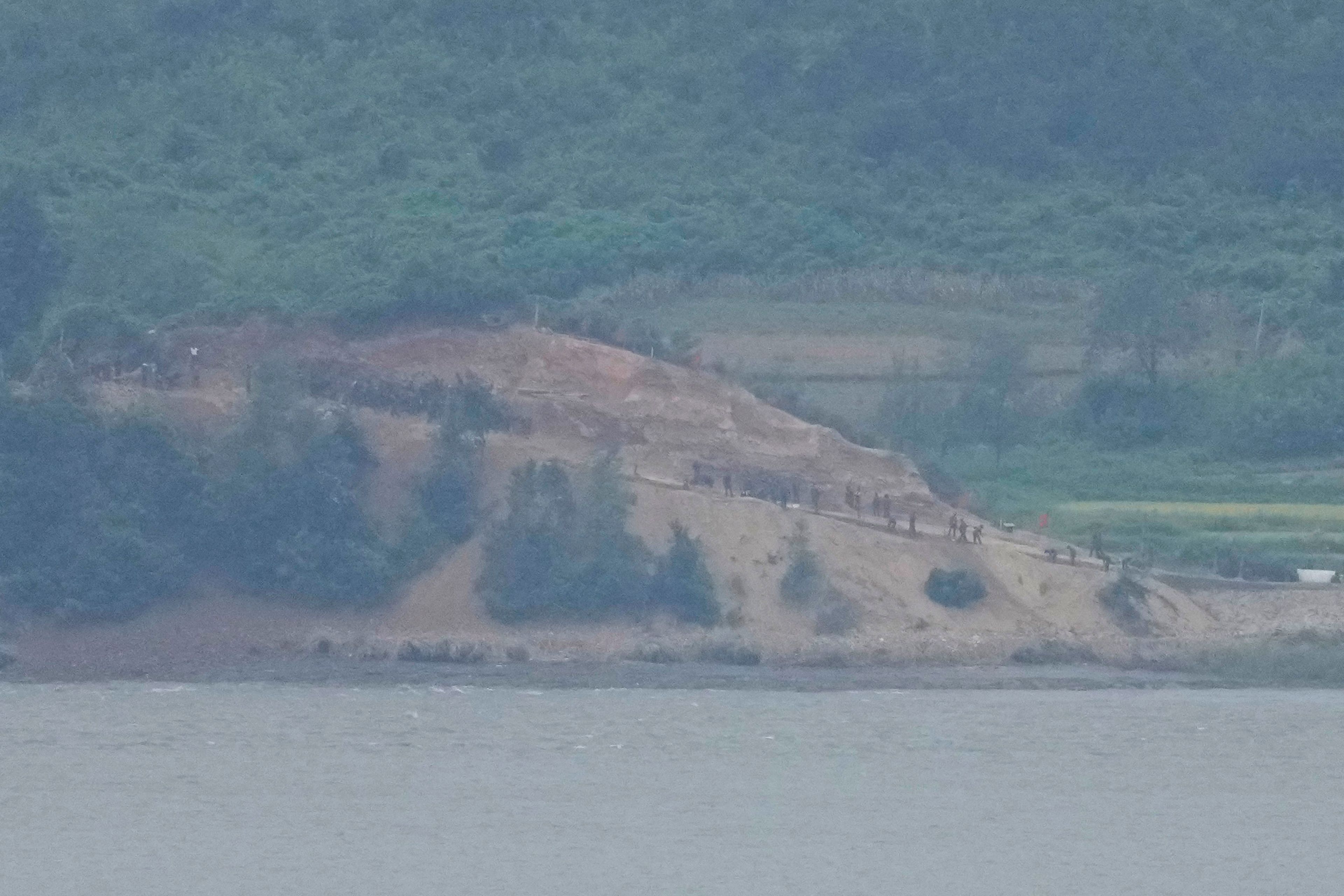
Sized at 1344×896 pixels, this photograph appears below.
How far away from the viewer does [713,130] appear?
60062mm

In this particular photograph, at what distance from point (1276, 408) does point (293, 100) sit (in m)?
23.6

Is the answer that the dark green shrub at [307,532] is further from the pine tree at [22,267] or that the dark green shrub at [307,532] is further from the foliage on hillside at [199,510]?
the pine tree at [22,267]

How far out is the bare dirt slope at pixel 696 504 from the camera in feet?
121

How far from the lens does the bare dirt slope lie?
36.8m

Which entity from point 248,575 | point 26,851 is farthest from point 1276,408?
point 26,851

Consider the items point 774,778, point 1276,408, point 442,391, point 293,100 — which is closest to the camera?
point 774,778

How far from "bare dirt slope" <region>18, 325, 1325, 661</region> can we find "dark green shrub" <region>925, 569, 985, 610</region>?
150mm

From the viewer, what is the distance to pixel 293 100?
195 ft

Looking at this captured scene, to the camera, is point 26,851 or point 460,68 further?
point 460,68

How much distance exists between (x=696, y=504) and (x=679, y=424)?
2.36m

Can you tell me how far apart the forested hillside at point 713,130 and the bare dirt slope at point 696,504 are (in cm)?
1223

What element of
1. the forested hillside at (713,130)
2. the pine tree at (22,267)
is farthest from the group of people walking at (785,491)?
the forested hillside at (713,130)

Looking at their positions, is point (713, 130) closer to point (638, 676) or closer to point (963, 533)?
point (963, 533)

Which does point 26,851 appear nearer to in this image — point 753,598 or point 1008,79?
point 753,598
